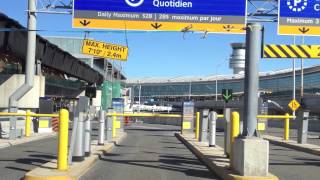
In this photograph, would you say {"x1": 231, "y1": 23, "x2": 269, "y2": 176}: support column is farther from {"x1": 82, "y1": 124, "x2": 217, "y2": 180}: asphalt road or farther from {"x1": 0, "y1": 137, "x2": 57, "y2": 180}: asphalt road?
{"x1": 0, "y1": 137, "x2": 57, "y2": 180}: asphalt road

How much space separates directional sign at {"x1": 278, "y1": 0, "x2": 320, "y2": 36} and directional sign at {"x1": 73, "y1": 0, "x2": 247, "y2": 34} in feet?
5.49

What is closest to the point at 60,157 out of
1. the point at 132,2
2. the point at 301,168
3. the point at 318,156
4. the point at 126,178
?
the point at 126,178

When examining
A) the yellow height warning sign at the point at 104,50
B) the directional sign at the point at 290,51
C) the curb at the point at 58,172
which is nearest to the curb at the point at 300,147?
the directional sign at the point at 290,51

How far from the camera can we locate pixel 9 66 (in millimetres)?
43344

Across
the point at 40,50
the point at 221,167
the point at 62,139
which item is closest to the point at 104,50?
the point at 40,50

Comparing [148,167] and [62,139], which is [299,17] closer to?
[148,167]

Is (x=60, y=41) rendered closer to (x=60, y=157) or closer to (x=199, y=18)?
(x=199, y=18)

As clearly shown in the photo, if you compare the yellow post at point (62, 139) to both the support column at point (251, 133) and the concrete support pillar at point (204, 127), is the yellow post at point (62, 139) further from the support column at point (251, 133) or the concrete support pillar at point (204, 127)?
the concrete support pillar at point (204, 127)

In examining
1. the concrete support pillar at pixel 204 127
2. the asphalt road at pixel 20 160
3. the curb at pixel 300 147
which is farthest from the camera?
the concrete support pillar at pixel 204 127

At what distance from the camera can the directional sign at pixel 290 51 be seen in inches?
611

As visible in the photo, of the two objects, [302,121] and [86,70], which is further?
[86,70]

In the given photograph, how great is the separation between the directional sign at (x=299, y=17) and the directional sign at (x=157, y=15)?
1.67 metres

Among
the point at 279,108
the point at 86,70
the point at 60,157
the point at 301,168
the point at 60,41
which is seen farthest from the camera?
the point at 279,108

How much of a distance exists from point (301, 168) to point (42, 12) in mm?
10633
